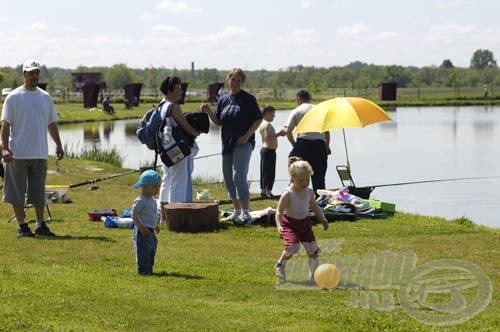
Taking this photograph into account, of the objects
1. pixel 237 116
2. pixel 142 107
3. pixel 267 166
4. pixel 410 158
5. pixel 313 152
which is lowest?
pixel 142 107

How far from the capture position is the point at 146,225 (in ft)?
26.1

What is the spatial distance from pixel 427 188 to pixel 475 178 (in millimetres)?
1900

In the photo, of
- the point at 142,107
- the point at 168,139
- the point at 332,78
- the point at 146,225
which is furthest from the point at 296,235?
the point at 332,78

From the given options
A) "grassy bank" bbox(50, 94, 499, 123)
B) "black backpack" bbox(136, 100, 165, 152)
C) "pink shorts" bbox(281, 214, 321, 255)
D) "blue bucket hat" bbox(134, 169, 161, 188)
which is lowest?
"grassy bank" bbox(50, 94, 499, 123)

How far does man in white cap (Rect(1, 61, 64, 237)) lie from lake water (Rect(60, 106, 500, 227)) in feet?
23.4

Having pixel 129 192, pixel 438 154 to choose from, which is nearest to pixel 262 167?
pixel 129 192

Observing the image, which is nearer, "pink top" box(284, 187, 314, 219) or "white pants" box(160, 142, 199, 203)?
"pink top" box(284, 187, 314, 219)

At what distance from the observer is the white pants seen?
34.0ft

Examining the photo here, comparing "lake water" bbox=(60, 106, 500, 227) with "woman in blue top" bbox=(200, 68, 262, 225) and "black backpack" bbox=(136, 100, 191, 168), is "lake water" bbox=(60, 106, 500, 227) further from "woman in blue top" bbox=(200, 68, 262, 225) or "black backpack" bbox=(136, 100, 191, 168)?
"black backpack" bbox=(136, 100, 191, 168)

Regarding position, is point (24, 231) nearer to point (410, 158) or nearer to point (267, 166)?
point (267, 166)

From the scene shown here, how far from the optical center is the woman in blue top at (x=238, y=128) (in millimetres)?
10539

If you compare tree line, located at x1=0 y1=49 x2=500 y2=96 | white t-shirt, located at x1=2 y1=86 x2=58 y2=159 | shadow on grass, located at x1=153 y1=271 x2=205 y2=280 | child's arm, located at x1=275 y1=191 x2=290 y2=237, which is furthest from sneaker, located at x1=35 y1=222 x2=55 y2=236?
tree line, located at x1=0 y1=49 x2=500 y2=96

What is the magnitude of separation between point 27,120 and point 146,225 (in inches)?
92.3

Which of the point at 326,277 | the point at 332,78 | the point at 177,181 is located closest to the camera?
the point at 326,277
